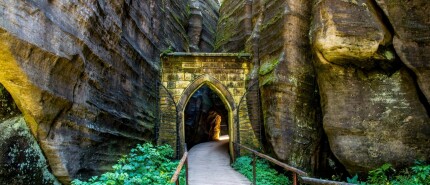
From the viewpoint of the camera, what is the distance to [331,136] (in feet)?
25.5

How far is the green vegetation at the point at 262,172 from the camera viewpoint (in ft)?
24.9

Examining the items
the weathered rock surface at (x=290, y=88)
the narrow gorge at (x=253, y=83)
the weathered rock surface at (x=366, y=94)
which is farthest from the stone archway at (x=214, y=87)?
the weathered rock surface at (x=366, y=94)

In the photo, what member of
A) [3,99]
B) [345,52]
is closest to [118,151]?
[3,99]

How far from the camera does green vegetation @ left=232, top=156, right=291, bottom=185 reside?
24.9 ft

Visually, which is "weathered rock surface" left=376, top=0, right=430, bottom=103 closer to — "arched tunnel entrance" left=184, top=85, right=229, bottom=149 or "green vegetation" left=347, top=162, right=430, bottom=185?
"green vegetation" left=347, top=162, right=430, bottom=185

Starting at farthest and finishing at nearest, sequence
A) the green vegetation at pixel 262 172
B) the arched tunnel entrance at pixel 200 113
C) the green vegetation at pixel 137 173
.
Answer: the arched tunnel entrance at pixel 200 113 → the green vegetation at pixel 262 172 → the green vegetation at pixel 137 173

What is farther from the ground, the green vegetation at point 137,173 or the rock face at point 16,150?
the rock face at point 16,150

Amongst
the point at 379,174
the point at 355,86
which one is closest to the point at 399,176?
the point at 379,174

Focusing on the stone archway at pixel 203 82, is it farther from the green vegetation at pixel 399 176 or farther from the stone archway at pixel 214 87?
the green vegetation at pixel 399 176

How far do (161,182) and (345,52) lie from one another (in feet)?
17.7

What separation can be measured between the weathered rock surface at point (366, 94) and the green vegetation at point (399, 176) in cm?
20

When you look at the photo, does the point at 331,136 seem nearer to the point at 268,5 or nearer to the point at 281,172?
the point at 281,172

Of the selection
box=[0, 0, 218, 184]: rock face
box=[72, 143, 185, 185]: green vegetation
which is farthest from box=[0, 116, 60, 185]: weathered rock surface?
box=[72, 143, 185, 185]: green vegetation

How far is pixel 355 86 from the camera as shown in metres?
7.74
